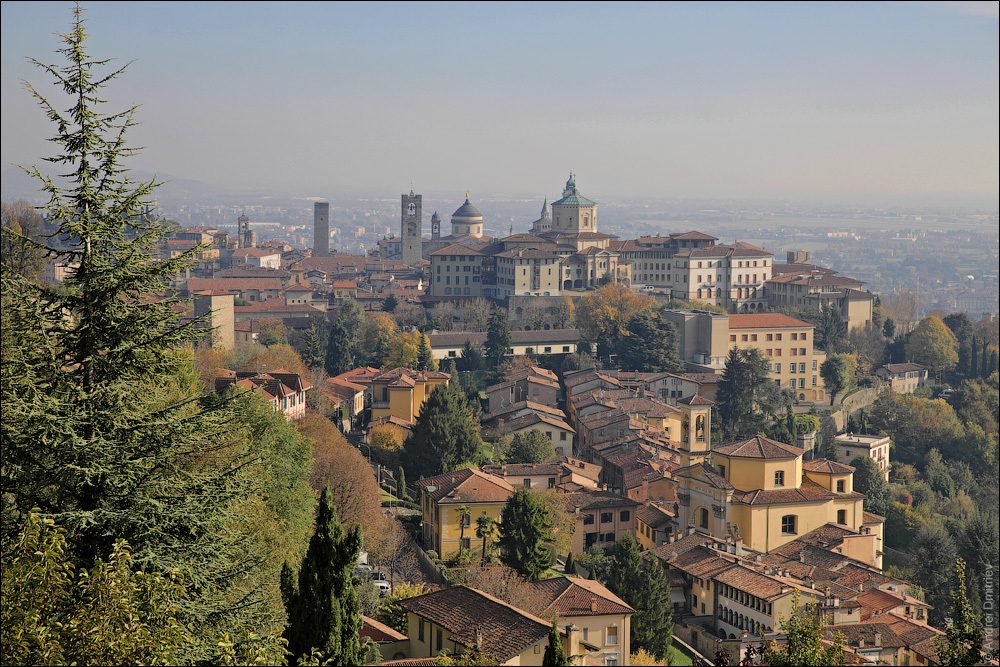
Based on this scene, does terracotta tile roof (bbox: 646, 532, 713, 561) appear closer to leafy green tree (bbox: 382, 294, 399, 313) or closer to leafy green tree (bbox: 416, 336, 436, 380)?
leafy green tree (bbox: 416, 336, 436, 380)

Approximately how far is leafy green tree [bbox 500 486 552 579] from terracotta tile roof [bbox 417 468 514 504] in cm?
187

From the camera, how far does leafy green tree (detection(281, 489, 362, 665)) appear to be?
7938mm

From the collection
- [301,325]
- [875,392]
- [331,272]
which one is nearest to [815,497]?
[875,392]

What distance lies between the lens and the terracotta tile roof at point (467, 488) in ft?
72.4

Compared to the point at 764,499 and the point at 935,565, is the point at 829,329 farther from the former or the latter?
the point at 764,499

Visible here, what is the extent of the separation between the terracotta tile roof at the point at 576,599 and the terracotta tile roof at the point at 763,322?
27.1 metres

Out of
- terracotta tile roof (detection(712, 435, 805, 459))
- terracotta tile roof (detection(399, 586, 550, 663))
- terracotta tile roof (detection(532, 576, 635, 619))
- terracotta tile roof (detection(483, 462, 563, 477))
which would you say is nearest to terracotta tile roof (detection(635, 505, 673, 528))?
terracotta tile roof (detection(712, 435, 805, 459))

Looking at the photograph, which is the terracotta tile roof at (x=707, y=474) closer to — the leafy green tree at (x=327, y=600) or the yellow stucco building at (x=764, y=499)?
the yellow stucco building at (x=764, y=499)

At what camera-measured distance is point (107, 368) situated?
23.4 feet

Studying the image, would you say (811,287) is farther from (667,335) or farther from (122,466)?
(122,466)

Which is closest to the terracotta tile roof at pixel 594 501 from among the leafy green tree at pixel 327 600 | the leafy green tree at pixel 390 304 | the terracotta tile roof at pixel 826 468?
the terracotta tile roof at pixel 826 468

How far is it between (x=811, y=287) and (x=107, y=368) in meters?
47.0

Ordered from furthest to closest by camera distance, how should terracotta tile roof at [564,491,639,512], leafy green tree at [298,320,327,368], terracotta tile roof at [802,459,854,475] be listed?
1. leafy green tree at [298,320,327,368]
2. terracotta tile roof at [802,459,854,475]
3. terracotta tile roof at [564,491,639,512]

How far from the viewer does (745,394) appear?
3781cm
